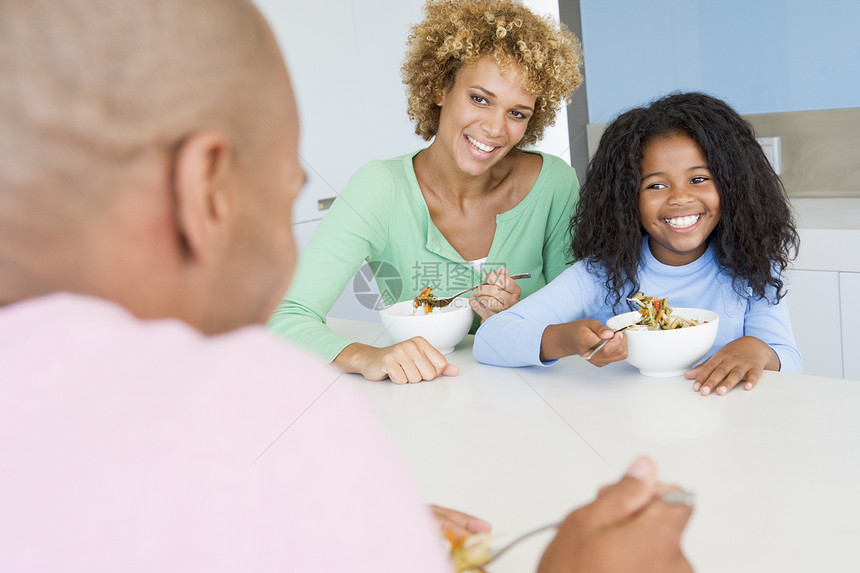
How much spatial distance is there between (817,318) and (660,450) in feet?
2.82

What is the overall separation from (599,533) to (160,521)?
95 mm

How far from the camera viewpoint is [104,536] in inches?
4.0

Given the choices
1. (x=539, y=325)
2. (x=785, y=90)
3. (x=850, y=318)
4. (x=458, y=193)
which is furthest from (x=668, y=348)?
(x=785, y=90)

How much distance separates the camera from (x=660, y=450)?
407mm

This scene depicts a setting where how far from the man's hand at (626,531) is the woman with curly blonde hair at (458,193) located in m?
0.44

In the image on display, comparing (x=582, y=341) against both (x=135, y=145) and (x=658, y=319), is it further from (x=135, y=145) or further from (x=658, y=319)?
(x=135, y=145)

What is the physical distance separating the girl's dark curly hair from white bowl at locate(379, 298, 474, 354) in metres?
0.20

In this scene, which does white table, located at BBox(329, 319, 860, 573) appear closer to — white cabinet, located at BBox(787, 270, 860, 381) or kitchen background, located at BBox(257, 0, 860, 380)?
kitchen background, located at BBox(257, 0, 860, 380)

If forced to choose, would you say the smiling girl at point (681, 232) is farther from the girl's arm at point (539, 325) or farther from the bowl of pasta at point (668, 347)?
the bowl of pasta at point (668, 347)

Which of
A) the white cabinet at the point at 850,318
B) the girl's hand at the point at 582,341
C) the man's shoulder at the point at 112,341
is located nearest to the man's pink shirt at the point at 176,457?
the man's shoulder at the point at 112,341

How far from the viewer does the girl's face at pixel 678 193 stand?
0.73m

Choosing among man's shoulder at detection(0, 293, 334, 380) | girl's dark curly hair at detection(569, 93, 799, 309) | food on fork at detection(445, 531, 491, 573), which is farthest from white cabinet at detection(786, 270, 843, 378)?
man's shoulder at detection(0, 293, 334, 380)

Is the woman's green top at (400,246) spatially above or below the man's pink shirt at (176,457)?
below

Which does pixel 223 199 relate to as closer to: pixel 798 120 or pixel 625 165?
pixel 625 165
